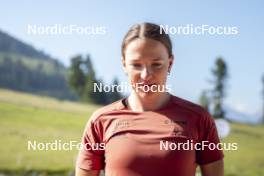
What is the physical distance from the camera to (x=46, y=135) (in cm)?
383

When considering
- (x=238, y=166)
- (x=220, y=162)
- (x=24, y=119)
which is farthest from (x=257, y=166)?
(x=220, y=162)

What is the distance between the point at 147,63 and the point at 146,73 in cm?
3

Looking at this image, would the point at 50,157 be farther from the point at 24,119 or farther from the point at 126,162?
the point at 126,162

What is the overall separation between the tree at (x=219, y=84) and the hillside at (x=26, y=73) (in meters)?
1.22

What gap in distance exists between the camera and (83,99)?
382 cm

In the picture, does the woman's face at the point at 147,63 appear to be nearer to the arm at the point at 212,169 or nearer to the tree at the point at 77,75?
the arm at the point at 212,169

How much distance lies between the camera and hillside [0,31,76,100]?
3.99 meters

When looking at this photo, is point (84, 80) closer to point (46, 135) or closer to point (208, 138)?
point (46, 135)

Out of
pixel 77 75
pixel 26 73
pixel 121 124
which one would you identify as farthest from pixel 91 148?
pixel 26 73

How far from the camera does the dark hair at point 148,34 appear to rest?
1233mm

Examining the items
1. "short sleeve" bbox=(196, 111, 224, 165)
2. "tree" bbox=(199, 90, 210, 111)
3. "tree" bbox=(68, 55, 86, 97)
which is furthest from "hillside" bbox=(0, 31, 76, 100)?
"short sleeve" bbox=(196, 111, 224, 165)

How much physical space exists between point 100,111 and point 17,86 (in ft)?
10.3

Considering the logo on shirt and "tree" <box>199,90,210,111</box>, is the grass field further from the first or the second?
the logo on shirt

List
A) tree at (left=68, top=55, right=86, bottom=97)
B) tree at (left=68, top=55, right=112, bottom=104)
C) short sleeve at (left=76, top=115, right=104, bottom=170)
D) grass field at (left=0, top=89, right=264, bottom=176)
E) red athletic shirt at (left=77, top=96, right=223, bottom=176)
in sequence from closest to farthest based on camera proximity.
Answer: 1. red athletic shirt at (left=77, top=96, right=223, bottom=176)
2. short sleeve at (left=76, top=115, right=104, bottom=170)
3. tree at (left=68, top=55, right=112, bottom=104)
4. tree at (left=68, top=55, right=86, bottom=97)
5. grass field at (left=0, top=89, right=264, bottom=176)
